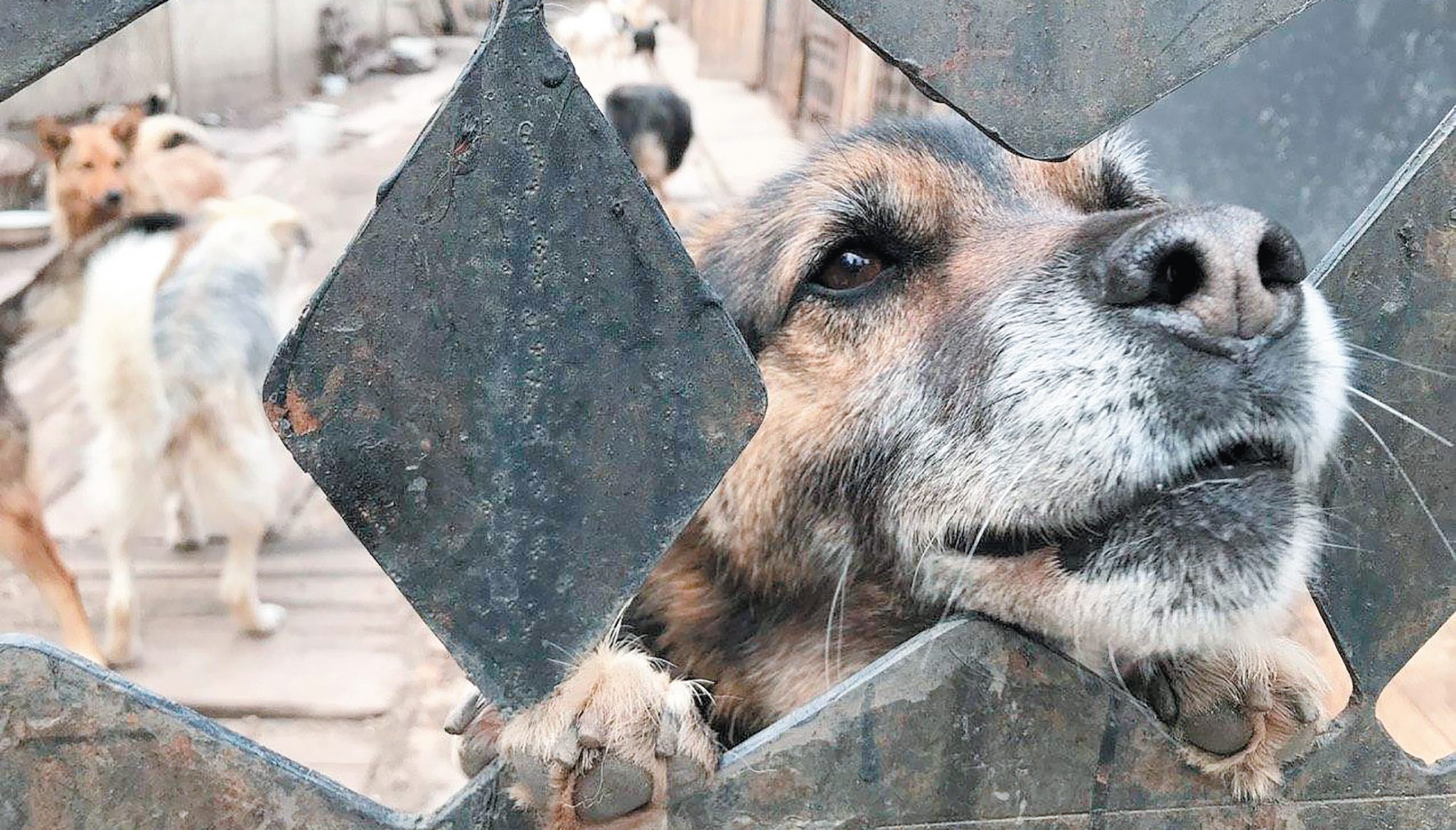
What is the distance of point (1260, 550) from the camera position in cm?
153

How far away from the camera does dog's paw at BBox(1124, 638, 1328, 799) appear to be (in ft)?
4.30

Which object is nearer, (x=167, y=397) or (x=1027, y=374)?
(x=1027, y=374)

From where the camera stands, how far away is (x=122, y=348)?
5.12 metres

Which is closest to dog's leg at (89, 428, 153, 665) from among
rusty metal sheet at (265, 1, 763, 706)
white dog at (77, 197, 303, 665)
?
white dog at (77, 197, 303, 665)

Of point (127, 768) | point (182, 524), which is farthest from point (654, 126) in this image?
point (127, 768)

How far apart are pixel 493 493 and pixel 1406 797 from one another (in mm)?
1073

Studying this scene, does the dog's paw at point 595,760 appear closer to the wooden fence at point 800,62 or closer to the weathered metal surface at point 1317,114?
the weathered metal surface at point 1317,114

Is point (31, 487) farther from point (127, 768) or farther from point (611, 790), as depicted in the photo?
point (611, 790)

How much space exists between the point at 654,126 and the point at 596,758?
29.8 feet

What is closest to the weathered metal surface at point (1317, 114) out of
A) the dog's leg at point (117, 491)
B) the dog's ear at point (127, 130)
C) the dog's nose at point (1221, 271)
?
the dog's nose at point (1221, 271)

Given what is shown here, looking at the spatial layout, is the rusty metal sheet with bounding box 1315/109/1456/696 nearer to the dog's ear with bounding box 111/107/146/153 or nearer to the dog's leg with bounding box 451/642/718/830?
the dog's leg with bounding box 451/642/718/830

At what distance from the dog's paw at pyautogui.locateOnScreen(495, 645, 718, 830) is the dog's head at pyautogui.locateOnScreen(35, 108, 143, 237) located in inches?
283

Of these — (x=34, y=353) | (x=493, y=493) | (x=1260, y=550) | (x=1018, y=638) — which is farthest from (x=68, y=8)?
(x=34, y=353)

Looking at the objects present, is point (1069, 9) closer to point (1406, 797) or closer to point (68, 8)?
point (68, 8)
